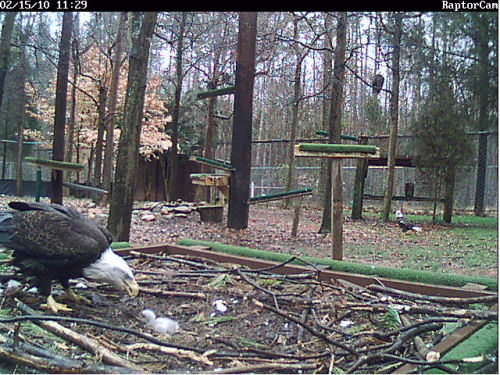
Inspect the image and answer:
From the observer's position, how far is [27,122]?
6691 mm

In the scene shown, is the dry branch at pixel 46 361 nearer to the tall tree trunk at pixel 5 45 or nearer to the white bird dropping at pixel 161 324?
the white bird dropping at pixel 161 324

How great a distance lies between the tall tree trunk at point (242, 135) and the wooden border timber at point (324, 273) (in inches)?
86.7

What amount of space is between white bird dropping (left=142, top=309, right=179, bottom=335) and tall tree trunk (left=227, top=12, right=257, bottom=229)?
3281mm

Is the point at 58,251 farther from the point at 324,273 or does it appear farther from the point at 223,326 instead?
the point at 324,273

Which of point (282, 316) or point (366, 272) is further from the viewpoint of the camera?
point (366, 272)

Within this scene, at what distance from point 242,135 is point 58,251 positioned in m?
3.38

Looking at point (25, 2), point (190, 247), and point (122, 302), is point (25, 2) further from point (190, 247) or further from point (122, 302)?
point (190, 247)

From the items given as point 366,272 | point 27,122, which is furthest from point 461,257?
point 27,122

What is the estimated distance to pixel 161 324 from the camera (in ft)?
4.25

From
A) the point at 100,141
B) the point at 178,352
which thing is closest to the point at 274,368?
the point at 178,352

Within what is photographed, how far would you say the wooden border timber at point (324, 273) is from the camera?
1736 millimetres

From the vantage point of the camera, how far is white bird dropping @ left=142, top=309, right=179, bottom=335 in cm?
126

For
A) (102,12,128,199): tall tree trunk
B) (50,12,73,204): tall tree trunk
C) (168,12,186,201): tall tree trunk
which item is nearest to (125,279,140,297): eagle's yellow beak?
(50,12,73,204): tall tree trunk

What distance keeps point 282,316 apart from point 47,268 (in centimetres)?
78
